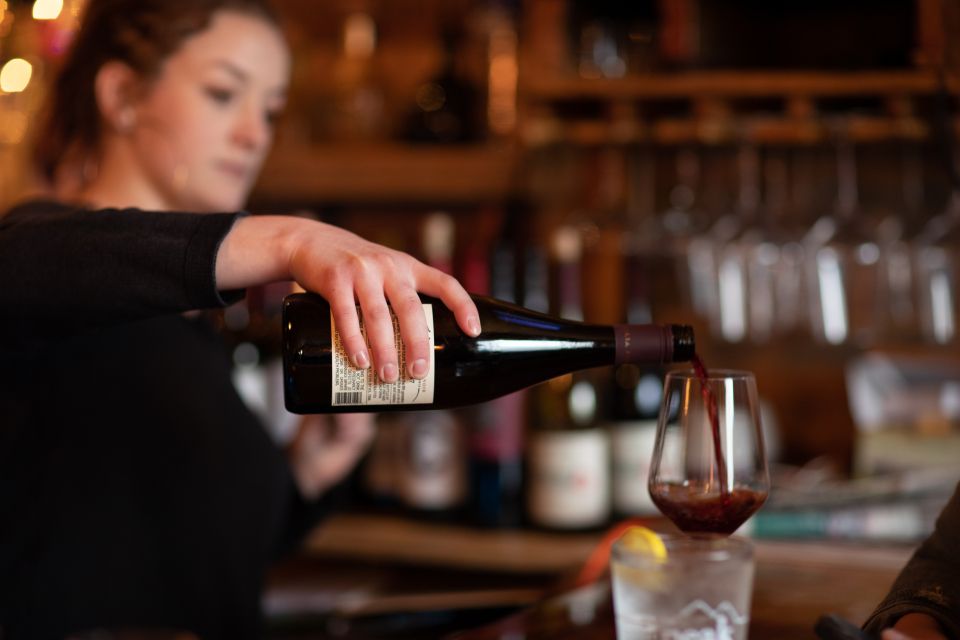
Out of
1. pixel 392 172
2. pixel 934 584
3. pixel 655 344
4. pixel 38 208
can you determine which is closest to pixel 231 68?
pixel 38 208

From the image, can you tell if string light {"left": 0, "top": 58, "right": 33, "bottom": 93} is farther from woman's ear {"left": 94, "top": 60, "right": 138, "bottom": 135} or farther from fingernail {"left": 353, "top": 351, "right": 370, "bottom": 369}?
fingernail {"left": 353, "top": 351, "right": 370, "bottom": 369}

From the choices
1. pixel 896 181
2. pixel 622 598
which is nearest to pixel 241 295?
pixel 622 598

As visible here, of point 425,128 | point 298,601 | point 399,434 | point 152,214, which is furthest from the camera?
point 425,128

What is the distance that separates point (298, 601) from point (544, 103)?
3.41ft

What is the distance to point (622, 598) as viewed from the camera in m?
0.48

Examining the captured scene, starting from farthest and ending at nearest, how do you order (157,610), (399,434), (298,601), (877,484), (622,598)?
(399,434), (298,601), (877,484), (157,610), (622,598)

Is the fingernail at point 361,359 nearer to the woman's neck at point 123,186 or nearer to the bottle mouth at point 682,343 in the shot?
the bottle mouth at point 682,343

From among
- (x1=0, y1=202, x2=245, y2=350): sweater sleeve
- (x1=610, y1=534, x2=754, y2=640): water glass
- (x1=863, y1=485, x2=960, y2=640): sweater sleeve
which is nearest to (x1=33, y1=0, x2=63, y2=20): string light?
(x1=0, y1=202, x2=245, y2=350): sweater sleeve

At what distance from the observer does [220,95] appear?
36.4 inches

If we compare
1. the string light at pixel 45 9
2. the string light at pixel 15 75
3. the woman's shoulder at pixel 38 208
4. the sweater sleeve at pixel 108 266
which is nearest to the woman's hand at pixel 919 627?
the sweater sleeve at pixel 108 266

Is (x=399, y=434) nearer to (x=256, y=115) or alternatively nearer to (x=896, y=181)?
(x=256, y=115)

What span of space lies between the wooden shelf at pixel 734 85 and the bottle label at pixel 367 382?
3.42 ft

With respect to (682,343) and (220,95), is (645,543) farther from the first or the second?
(220,95)

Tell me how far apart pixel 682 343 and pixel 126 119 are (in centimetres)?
74
